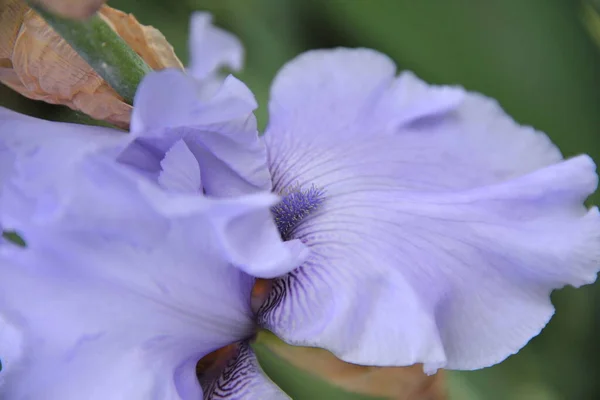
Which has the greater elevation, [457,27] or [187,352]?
[457,27]

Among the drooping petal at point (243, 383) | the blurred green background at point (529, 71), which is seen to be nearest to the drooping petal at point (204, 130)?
the drooping petal at point (243, 383)

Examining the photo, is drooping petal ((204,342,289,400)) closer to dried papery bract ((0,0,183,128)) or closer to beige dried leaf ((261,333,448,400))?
beige dried leaf ((261,333,448,400))

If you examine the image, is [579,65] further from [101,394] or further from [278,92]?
[101,394]

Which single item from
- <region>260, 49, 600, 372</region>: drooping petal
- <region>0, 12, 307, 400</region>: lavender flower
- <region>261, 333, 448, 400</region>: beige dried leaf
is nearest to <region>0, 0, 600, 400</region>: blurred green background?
<region>261, 333, 448, 400</region>: beige dried leaf

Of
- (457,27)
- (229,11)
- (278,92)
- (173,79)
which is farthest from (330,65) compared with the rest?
(229,11)

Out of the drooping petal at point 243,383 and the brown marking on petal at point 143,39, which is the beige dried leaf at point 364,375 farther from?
A: the brown marking on petal at point 143,39
